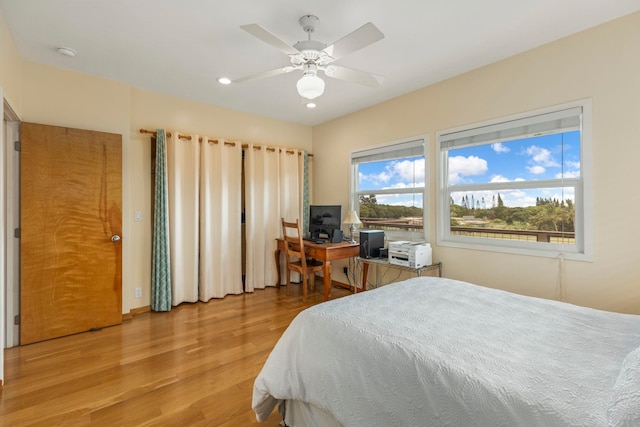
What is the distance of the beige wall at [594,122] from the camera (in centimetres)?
217

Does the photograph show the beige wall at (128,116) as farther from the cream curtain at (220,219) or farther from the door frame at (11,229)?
the cream curtain at (220,219)

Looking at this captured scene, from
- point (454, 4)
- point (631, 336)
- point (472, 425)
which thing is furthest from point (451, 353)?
point (454, 4)

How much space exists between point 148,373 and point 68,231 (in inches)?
66.5

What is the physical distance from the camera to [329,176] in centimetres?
479

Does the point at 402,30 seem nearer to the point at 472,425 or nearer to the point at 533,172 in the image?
the point at 533,172

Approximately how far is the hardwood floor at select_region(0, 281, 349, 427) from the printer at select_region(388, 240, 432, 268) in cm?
135

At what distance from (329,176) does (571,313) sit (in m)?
3.58

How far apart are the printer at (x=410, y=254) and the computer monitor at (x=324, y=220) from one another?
0.99 meters

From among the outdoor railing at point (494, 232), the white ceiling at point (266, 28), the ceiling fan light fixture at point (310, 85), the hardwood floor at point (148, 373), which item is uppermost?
the white ceiling at point (266, 28)

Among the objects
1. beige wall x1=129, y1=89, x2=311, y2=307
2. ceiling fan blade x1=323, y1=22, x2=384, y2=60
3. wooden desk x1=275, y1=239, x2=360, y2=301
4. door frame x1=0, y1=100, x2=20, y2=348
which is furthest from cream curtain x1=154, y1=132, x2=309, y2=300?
ceiling fan blade x1=323, y1=22, x2=384, y2=60

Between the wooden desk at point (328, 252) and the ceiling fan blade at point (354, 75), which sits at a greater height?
the ceiling fan blade at point (354, 75)

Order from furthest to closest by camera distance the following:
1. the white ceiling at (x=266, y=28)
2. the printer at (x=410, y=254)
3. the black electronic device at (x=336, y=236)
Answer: the black electronic device at (x=336, y=236) → the printer at (x=410, y=254) → the white ceiling at (x=266, y=28)

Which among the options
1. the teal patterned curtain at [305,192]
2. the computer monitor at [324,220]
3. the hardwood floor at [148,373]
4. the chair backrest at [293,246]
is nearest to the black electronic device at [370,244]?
the computer monitor at [324,220]

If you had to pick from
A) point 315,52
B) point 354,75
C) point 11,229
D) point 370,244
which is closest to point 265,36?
point 315,52
